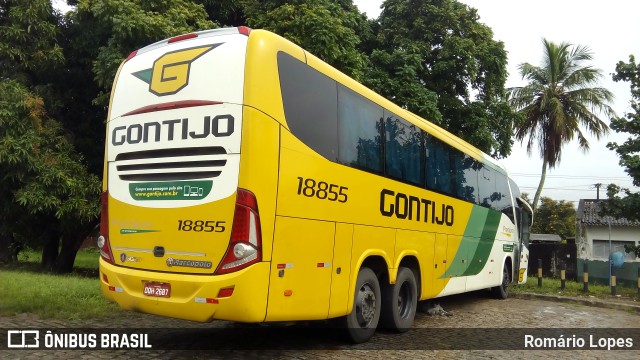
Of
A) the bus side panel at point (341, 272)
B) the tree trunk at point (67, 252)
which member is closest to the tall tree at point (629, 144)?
the bus side panel at point (341, 272)

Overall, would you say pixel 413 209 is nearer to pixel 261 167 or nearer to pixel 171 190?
pixel 261 167

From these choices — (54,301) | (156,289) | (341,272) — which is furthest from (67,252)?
(341,272)

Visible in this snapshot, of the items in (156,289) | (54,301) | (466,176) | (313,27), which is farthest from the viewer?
(313,27)

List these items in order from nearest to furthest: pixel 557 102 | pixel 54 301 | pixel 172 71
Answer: pixel 172 71, pixel 54 301, pixel 557 102

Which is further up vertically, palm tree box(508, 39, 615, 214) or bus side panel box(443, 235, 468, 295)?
palm tree box(508, 39, 615, 214)

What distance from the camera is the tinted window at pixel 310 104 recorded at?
5449mm

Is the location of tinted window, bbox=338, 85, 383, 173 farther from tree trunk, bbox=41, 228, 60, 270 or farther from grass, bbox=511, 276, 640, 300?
tree trunk, bbox=41, 228, 60, 270

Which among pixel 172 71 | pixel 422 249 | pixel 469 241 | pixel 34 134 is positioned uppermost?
pixel 34 134

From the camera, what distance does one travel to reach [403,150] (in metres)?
7.72

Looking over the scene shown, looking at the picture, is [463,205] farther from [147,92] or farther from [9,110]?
[9,110]

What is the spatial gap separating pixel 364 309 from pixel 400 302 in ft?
4.38

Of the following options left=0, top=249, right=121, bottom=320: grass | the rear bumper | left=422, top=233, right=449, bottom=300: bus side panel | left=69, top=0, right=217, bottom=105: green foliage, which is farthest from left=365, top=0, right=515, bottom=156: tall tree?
the rear bumper

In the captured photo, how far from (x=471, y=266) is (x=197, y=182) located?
6990 mm

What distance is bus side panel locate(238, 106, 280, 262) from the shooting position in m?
4.91
